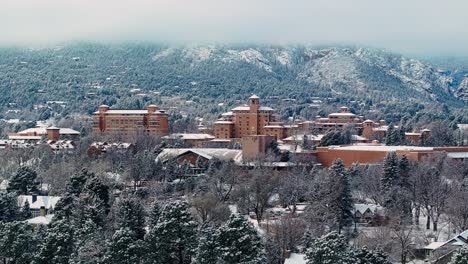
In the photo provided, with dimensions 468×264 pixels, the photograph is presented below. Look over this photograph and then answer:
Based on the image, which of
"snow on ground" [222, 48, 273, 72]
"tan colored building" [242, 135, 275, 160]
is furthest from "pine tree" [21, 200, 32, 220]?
"snow on ground" [222, 48, 273, 72]

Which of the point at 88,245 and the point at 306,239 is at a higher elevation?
the point at 88,245

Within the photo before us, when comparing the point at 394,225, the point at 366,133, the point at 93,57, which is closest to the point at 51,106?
the point at 93,57

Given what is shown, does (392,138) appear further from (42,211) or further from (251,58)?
(251,58)

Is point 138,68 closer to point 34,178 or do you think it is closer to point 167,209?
point 34,178

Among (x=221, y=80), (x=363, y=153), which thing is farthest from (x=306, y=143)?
(x=221, y=80)

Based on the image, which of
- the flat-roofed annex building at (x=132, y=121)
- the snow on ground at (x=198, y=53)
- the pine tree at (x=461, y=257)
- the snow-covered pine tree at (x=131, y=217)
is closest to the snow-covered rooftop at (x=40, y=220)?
the snow-covered pine tree at (x=131, y=217)

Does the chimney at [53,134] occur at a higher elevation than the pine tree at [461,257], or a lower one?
lower

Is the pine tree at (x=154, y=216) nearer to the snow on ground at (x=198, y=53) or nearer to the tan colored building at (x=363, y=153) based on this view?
the tan colored building at (x=363, y=153)
